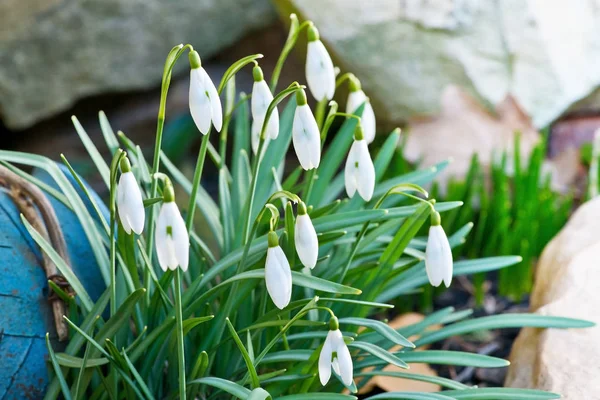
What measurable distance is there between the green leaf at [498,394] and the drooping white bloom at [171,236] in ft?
2.10

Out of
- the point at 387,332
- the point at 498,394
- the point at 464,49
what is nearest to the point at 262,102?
the point at 387,332

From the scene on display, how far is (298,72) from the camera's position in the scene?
3.61m

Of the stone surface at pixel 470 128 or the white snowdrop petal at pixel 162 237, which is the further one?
the stone surface at pixel 470 128

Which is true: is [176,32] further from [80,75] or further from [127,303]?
[127,303]

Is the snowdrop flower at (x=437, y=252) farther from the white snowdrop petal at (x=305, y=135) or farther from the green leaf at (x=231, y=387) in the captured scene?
the green leaf at (x=231, y=387)

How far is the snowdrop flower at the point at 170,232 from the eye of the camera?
1071 millimetres

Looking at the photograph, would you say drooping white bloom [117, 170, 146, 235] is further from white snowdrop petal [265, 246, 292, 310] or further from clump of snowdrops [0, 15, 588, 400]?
white snowdrop petal [265, 246, 292, 310]

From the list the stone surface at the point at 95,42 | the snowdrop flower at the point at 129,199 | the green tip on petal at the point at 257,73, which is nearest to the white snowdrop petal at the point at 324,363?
the snowdrop flower at the point at 129,199

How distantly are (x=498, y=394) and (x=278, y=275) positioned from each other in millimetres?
572

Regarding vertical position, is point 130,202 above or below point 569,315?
above

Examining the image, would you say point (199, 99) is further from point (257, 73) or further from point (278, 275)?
point (278, 275)

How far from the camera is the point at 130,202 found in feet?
3.65

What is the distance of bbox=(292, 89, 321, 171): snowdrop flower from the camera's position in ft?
3.91

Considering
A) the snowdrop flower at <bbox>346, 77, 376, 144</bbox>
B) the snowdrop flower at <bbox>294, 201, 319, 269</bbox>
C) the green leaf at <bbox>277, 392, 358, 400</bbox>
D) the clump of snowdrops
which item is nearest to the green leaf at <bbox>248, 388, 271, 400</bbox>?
the clump of snowdrops
